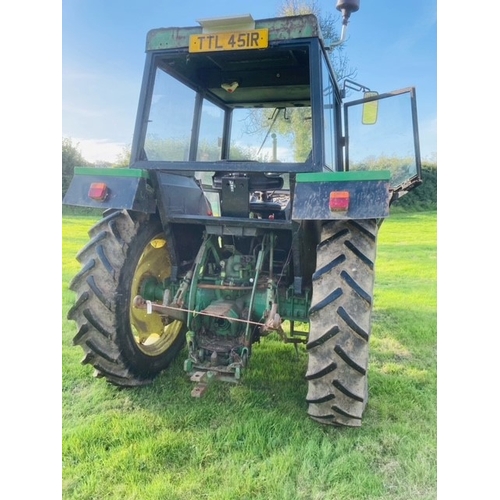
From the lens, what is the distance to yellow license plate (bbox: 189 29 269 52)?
225 centimetres

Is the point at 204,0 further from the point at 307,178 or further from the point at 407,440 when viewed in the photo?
the point at 407,440

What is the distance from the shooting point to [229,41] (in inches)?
90.4

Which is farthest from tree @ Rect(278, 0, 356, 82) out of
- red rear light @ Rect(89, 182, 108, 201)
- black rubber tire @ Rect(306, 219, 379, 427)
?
red rear light @ Rect(89, 182, 108, 201)

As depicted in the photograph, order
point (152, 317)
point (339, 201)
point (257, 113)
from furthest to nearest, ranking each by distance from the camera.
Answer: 1. point (257, 113)
2. point (152, 317)
3. point (339, 201)

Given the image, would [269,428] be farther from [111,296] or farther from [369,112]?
[369,112]

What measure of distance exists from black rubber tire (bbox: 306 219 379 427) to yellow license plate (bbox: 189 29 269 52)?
101 centimetres

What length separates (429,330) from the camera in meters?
2.50

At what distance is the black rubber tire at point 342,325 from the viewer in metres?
2.15

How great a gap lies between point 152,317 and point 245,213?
3.30 ft

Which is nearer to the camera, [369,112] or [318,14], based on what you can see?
[318,14]

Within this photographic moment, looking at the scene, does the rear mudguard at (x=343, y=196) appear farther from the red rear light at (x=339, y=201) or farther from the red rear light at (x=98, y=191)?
the red rear light at (x=98, y=191)

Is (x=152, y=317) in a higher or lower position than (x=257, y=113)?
lower

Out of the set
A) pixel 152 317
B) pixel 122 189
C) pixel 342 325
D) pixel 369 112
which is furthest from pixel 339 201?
pixel 152 317
